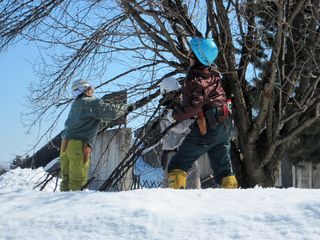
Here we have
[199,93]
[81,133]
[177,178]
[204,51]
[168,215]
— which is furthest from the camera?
[81,133]

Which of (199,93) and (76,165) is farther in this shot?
(76,165)

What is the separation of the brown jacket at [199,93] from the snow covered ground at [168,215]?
4.66 ft

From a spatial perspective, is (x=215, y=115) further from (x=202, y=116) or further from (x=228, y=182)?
(x=228, y=182)

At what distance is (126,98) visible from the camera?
790cm

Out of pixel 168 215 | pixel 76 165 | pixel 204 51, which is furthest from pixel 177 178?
pixel 168 215

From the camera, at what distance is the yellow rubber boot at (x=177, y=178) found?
5.09 metres

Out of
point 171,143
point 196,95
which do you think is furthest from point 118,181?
point 196,95

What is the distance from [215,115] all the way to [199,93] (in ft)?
0.93

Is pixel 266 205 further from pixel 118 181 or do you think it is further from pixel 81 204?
pixel 118 181

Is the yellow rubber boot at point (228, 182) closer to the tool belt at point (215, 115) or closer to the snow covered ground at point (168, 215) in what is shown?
the tool belt at point (215, 115)

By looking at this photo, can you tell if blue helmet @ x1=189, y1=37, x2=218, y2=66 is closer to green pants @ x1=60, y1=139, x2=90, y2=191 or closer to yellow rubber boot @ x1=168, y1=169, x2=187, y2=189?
yellow rubber boot @ x1=168, y1=169, x2=187, y2=189

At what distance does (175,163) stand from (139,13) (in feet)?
7.85

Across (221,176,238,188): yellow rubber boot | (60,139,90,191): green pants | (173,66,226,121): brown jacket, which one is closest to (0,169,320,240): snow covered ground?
(173,66,226,121): brown jacket

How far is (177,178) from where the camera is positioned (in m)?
5.11
